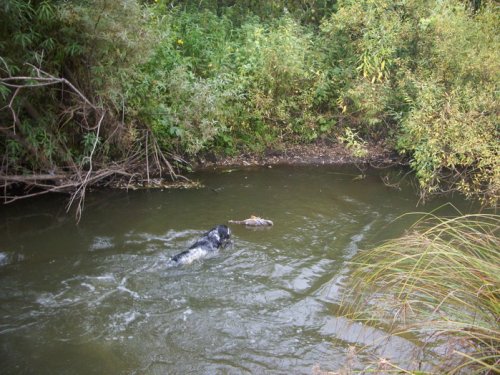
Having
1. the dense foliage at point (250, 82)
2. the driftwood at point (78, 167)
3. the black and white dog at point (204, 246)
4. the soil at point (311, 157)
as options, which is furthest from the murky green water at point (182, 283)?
the soil at point (311, 157)

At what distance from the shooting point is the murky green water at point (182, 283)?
170 inches

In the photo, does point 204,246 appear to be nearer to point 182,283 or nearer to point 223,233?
point 223,233

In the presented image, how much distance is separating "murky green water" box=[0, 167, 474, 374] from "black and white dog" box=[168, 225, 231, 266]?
124 mm

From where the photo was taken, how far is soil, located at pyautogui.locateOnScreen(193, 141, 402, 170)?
10.2m

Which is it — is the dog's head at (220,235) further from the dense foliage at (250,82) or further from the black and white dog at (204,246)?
the dense foliage at (250,82)

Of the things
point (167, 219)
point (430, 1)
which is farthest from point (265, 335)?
point (430, 1)

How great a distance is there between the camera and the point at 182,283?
5473 millimetres

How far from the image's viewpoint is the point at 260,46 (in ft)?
34.3

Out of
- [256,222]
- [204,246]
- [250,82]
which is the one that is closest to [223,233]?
[204,246]

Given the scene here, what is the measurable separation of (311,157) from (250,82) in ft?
6.72

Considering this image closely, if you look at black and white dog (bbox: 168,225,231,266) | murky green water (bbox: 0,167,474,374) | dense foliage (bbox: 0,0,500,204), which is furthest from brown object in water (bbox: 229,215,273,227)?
dense foliage (bbox: 0,0,500,204)

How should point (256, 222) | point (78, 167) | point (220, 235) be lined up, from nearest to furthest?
point (220, 235)
point (256, 222)
point (78, 167)

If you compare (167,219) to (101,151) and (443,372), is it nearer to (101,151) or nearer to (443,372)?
(101,151)

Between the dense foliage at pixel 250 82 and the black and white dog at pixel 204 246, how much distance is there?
2.34 metres
